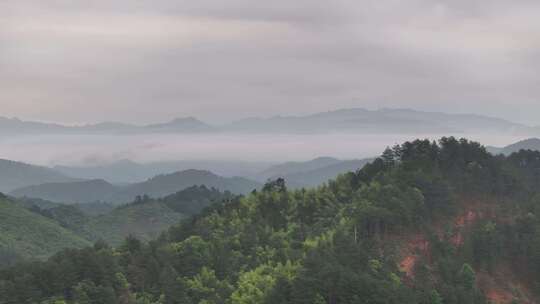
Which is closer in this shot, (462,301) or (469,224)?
(462,301)

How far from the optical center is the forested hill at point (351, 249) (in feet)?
225

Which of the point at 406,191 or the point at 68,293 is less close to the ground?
the point at 406,191

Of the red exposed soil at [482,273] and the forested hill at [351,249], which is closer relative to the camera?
the forested hill at [351,249]

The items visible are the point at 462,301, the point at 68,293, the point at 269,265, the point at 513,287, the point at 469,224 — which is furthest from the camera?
the point at 469,224

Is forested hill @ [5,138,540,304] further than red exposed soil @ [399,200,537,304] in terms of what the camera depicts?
No

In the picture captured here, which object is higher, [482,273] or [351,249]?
[351,249]

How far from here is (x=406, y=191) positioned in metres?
94.5

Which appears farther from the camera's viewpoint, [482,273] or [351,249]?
[482,273]

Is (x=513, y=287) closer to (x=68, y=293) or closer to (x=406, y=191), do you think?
(x=406, y=191)

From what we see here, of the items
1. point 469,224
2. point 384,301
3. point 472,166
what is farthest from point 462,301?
point 472,166

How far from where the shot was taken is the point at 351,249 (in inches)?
2960

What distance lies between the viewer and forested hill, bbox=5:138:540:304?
6844cm

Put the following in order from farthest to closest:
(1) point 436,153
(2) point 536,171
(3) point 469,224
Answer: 1. (2) point 536,171
2. (1) point 436,153
3. (3) point 469,224

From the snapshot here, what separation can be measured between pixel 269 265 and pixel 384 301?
19.9 metres
